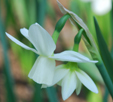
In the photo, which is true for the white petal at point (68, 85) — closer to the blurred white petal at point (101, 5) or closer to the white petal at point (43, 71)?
the white petal at point (43, 71)

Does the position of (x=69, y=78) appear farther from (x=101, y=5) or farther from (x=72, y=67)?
(x=101, y=5)

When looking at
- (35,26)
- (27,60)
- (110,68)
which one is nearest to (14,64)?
(27,60)

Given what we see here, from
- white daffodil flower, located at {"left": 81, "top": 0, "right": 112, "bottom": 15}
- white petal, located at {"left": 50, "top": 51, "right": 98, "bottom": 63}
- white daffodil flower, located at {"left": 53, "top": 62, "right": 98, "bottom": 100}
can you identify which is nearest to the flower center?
white daffodil flower, located at {"left": 53, "top": 62, "right": 98, "bottom": 100}

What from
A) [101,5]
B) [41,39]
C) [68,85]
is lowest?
[101,5]

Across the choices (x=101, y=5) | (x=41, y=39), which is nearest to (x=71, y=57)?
(x=41, y=39)

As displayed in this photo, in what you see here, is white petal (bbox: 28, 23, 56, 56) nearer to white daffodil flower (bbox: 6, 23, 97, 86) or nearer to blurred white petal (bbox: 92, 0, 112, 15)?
white daffodil flower (bbox: 6, 23, 97, 86)

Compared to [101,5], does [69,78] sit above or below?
above

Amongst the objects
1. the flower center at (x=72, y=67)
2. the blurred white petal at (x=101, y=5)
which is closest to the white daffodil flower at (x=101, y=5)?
the blurred white petal at (x=101, y=5)
